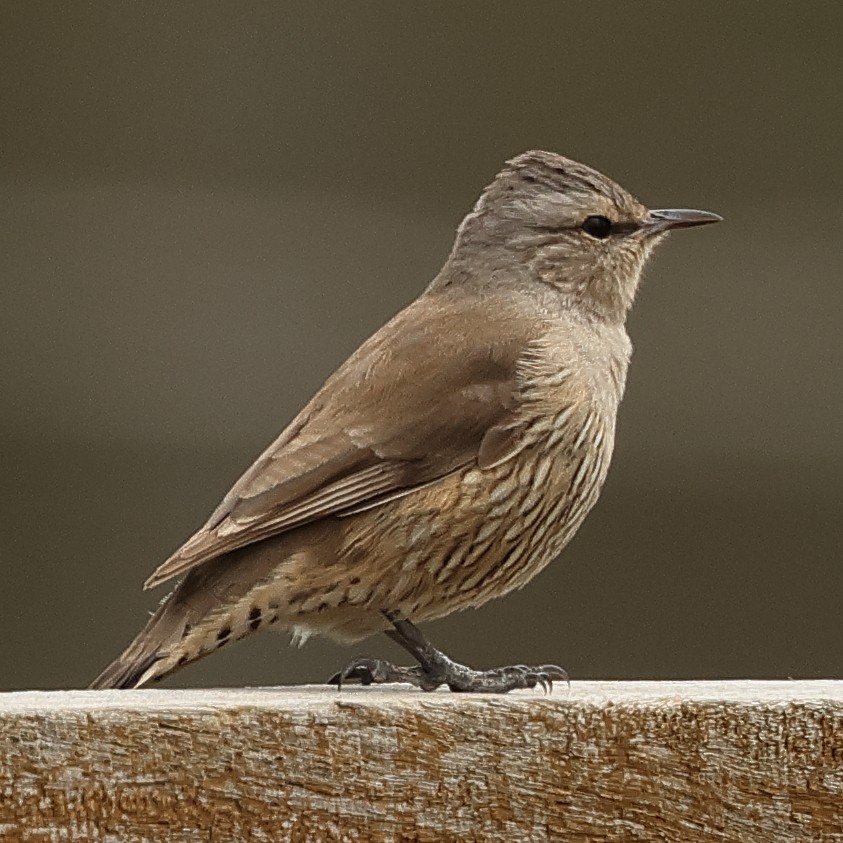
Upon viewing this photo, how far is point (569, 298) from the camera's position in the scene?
4121mm

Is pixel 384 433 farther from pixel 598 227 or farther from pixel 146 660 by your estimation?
pixel 598 227

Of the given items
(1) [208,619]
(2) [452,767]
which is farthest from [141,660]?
(2) [452,767]

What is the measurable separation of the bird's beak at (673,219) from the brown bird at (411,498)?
116mm

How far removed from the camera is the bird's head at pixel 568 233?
413 cm

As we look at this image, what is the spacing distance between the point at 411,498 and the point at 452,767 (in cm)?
105

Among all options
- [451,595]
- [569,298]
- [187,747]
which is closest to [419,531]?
[451,595]

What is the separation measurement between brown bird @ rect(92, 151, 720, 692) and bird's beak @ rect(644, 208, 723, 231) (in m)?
0.12

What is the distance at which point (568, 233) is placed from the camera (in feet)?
13.7

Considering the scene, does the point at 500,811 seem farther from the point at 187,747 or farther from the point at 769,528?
the point at 769,528

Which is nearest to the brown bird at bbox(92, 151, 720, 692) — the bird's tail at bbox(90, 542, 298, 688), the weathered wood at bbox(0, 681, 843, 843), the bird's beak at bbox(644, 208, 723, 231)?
the bird's tail at bbox(90, 542, 298, 688)

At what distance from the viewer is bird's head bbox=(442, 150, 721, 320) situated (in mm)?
4129

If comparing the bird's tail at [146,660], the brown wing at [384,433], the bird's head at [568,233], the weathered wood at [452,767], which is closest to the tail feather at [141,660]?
the bird's tail at [146,660]

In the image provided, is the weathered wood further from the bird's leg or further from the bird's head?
the bird's head

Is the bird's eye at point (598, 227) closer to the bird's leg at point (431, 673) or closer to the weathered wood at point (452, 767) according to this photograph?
the bird's leg at point (431, 673)
